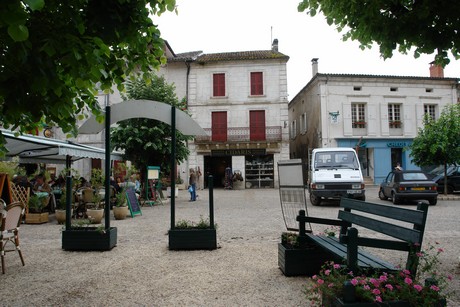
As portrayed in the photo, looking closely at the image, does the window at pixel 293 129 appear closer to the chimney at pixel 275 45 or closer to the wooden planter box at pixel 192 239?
the chimney at pixel 275 45

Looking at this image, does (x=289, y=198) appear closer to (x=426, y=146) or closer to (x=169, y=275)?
(x=169, y=275)

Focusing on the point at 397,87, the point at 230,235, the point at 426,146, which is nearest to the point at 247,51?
the point at 397,87

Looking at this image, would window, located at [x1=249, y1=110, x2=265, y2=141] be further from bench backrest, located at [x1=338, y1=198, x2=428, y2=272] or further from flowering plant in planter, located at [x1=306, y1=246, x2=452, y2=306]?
flowering plant in planter, located at [x1=306, y1=246, x2=452, y2=306]

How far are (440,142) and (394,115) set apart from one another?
37.5 feet

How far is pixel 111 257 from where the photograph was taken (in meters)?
5.65

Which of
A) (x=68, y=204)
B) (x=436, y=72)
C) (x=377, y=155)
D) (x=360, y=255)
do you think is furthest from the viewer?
(x=436, y=72)

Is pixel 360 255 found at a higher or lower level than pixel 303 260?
higher

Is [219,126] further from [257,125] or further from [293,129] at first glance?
[293,129]

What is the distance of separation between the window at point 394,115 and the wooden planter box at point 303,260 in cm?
2403

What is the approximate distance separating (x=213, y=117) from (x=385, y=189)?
14.6m

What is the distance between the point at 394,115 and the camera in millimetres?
26031

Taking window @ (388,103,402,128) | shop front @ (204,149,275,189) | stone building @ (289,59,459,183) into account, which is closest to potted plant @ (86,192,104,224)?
shop front @ (204,149,275,189)

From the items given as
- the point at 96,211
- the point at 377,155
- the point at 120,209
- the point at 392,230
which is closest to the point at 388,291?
the point at 392,230

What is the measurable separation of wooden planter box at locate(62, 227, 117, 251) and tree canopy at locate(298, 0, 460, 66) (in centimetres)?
514
